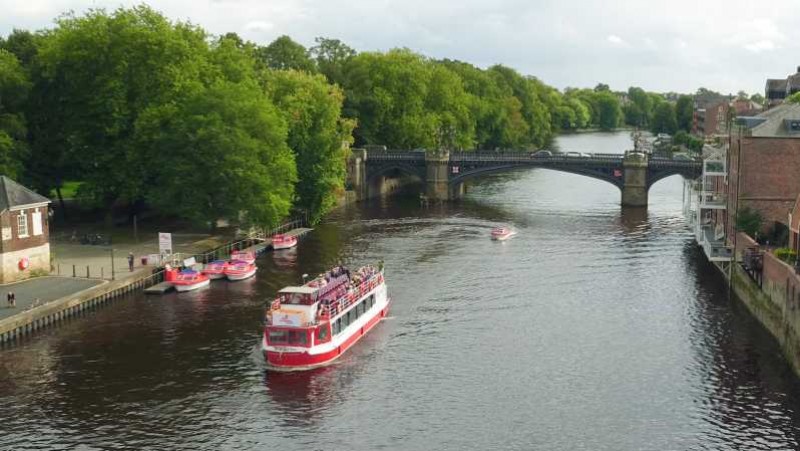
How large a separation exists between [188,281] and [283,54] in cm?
11390

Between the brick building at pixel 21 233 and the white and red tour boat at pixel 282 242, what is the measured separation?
27449 millimetres

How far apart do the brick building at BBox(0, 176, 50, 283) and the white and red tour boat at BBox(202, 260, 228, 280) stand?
1373 centimetres

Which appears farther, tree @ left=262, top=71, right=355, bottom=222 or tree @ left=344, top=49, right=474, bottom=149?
tree @ left=344, top=49, right=474, bottom=149

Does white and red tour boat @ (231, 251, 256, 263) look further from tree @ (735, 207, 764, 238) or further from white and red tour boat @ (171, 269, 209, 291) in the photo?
tree @ (735, 207, 764, 238)

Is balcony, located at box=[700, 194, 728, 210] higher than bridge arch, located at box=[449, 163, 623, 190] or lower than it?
lower

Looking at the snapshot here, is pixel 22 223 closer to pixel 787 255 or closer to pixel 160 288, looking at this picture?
pixel 160 288

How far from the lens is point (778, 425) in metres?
51.8

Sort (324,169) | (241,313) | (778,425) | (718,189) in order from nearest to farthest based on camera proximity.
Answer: (778,425) → (241,313) → (718,189) → (324,169)

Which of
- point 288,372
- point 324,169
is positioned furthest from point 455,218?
point 288,372

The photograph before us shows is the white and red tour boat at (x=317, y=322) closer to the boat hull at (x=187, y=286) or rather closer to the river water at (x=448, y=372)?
the river water at (x=448, y=372)

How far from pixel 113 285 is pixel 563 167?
8130cm

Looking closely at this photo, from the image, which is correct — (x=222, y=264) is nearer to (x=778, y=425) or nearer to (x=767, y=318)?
(x=767, y=318)

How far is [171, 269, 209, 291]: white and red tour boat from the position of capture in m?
83.7

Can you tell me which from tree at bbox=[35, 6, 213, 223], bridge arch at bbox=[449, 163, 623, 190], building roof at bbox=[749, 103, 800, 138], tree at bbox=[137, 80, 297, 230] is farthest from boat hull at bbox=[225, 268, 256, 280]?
bridge arch at bbox=[449, 163, 623, 190]
